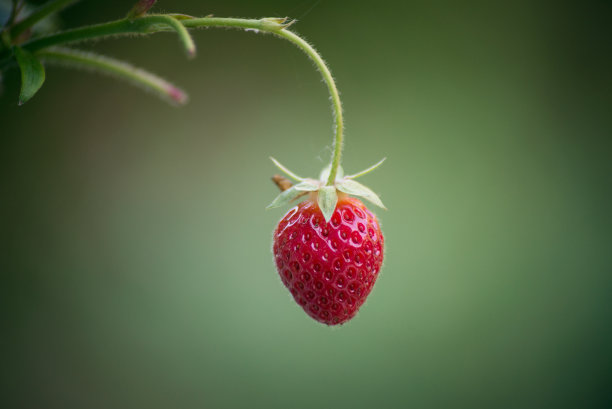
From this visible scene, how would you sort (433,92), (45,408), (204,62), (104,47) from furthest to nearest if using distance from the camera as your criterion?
(433,92) < (204,62) < (104,47) < (45,408)

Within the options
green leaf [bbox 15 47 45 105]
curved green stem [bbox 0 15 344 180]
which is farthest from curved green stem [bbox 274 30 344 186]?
green leaf [bbox 15 47 45 105]

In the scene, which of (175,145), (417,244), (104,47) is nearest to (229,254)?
(175,145)

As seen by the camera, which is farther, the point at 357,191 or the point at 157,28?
the point at 357,191

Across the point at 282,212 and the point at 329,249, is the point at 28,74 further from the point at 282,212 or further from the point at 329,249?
the point at 282,212

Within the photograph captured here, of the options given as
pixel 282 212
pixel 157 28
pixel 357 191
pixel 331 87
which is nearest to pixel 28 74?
pixel 157 28

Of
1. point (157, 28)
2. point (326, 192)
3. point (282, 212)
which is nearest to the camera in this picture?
point (157, 28)

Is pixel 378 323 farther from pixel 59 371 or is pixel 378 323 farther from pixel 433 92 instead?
pixel 59 371

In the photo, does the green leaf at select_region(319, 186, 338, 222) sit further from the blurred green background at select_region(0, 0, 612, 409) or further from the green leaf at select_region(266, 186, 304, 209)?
the blurred green background at select_region(0, 0, 612, 409)

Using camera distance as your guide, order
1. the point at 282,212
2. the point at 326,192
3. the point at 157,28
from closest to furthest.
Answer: the point at 157,28 < the point at 326,192 < the point at 282,212
